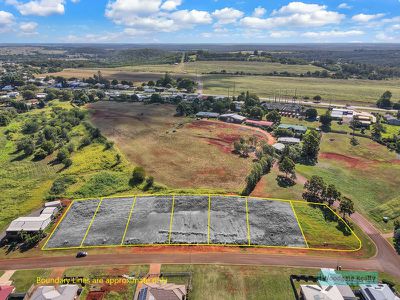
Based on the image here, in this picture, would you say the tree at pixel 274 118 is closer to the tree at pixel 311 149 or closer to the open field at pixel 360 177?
the open field at pixel 360 177

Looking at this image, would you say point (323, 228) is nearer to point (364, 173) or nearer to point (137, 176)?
point (364, 173)

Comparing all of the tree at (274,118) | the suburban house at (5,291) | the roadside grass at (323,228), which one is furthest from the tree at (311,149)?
the suburban house at (5,291)

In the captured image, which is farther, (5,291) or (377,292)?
(5,291)

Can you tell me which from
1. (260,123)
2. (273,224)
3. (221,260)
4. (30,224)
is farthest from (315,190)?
(30,224)

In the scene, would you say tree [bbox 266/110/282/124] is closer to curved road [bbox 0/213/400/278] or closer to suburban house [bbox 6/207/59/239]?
curved road [bbox 0/213/400/278]

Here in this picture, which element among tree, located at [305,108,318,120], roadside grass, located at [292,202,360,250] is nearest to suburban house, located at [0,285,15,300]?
roadside grass, located at [292,202,360,250]
